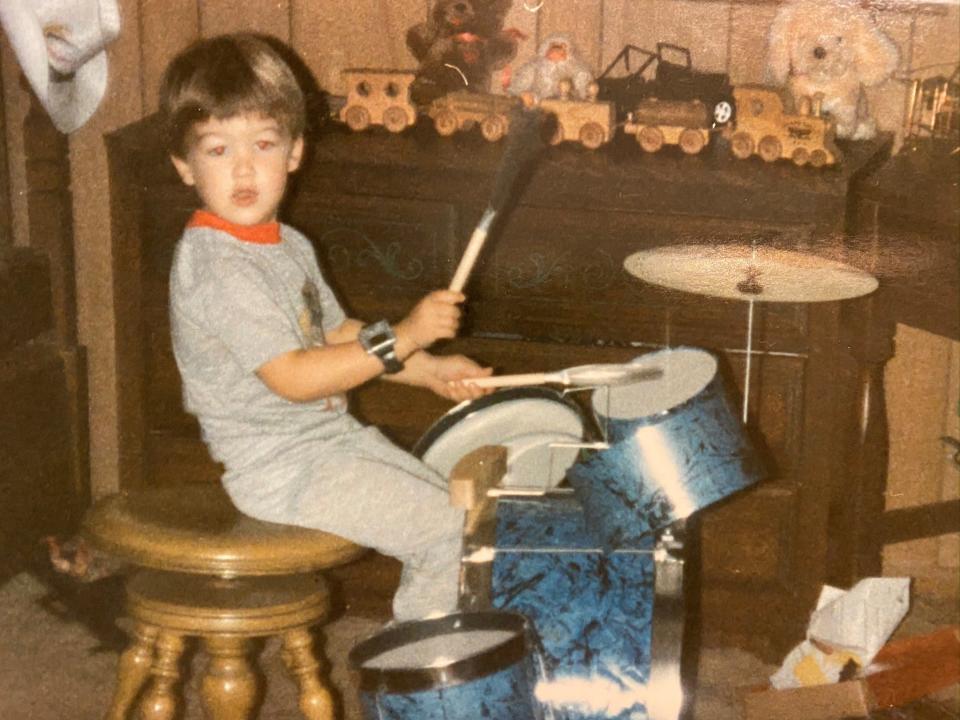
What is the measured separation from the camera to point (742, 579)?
196cm

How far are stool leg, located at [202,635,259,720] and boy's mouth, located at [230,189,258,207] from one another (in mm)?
481

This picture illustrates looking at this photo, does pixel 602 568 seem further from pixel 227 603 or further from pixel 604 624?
pixel 227 603

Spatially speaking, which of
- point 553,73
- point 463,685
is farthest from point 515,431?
point 553,73

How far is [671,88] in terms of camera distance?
1934 mm

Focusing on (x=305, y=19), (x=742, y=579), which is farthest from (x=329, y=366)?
(x=305, y=19)

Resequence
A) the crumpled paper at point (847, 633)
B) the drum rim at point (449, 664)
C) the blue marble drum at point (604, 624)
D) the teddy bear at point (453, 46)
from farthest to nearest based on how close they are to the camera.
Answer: the teddy bear at point (453, 46) → the crumpled paper at point (847, 633) → the blue marble drum at point (604, 624) → the drum rim at point (449, 664)

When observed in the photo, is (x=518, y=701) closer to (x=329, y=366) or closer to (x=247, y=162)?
(x=329, y=366)

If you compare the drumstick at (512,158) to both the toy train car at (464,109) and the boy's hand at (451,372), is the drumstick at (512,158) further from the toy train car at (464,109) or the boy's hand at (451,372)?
the toy train car at (464,109)

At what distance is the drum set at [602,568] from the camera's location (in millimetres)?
1325

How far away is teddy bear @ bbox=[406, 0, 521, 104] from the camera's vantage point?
1997 millimetres

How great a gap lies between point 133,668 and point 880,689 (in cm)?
91

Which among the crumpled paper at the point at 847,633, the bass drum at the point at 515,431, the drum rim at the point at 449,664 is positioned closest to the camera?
the drum rim at the point at 449,664

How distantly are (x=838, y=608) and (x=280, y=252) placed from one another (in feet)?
2.89

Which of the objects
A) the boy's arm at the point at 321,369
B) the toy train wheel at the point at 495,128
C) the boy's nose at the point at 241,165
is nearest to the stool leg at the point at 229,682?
the boy's arm at the point at 321,369
